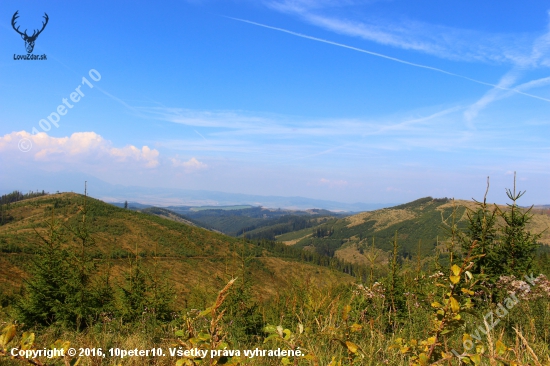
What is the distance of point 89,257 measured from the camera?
10930 mm

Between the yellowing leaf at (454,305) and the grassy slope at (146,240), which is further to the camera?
the grassy slope at (146,240)

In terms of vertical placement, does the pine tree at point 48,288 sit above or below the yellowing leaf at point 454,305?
below

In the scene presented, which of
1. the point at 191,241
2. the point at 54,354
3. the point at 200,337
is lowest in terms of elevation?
the point at 191,241

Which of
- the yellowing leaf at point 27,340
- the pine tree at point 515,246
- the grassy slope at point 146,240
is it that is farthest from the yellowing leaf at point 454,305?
the grassy slope at point 146,240

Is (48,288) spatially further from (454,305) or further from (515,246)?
(515,246)

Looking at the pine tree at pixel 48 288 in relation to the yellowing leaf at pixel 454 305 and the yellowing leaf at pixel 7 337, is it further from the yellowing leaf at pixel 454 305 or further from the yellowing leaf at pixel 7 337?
the yellowing leaf at pixel 454 305

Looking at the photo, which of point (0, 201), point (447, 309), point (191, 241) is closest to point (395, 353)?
point (447, 309)

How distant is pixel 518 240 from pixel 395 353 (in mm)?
10148

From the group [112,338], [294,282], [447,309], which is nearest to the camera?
[447,309]

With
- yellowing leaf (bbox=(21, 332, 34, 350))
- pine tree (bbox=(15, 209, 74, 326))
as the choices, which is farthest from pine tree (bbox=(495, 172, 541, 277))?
pine tree (bbox=(15, 209, 74, 326))

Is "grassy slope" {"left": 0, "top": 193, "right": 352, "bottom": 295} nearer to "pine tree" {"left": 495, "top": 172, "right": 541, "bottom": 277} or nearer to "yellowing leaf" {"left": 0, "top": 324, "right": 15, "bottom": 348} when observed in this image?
"pine tree" {"left": 495, "top": 172, "right": 541, "bottom": 277}

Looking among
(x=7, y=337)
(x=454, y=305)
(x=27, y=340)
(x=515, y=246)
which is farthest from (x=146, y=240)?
(x=454, y=305)

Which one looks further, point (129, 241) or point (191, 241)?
point (191, 241)

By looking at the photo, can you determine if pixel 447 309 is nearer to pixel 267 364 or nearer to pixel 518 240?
pixel 267 364
